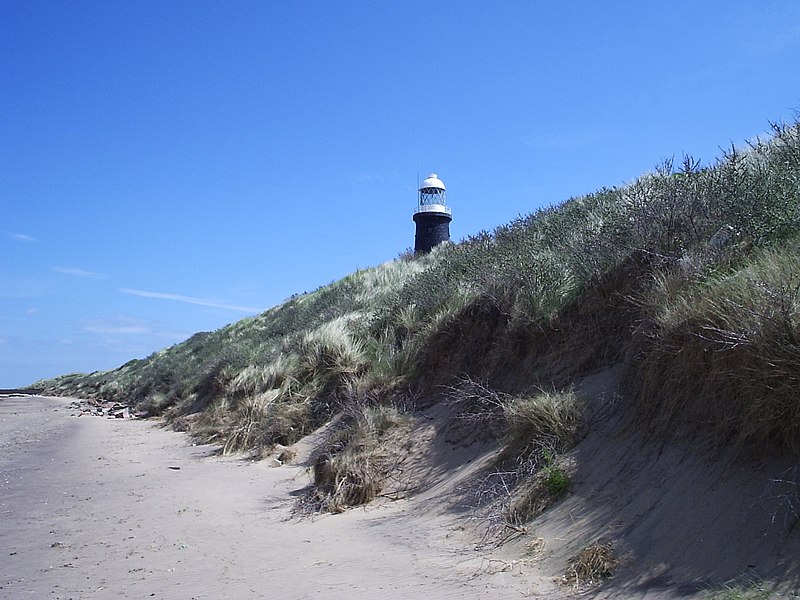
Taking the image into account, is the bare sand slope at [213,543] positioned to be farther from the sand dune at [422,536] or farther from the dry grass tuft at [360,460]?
the dry grass tuft at [360,460]

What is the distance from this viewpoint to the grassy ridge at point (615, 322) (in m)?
4.42

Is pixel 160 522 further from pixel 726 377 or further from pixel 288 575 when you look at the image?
pixel 726 377

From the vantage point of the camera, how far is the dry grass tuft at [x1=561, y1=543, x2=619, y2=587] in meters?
4.05

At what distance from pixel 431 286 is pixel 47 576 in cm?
787

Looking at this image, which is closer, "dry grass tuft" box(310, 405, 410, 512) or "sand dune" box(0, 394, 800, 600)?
"sand dune" box(0, 394, 800, 600)

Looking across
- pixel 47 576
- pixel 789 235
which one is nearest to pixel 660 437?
pixel 789 235

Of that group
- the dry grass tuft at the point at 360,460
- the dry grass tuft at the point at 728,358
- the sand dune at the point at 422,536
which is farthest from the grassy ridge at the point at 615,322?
the dry grass tuft at the point at 360,460

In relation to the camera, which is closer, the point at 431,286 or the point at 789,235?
the point at 789,235

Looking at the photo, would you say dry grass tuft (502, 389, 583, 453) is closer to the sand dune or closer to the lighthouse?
the sand dune

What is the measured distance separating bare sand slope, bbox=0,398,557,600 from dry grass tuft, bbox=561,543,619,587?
18cm

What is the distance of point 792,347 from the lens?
3.92 meters

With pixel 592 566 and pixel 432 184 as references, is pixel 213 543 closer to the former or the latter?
pixel 592 566

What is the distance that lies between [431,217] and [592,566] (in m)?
27.2

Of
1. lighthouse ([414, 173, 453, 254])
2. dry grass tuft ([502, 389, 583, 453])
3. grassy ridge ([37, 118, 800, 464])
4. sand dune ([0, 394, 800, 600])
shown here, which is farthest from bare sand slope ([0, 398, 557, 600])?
lighthouse ([414, 173, 453, 254])
